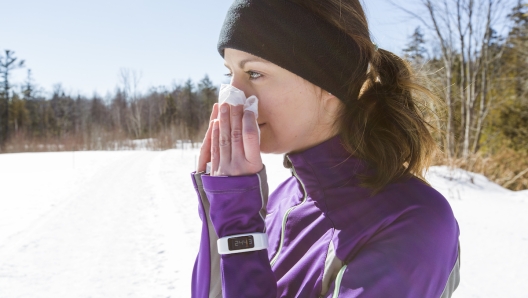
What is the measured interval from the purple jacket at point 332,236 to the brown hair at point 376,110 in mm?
66

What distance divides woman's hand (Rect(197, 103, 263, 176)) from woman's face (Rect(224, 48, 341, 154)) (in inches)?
4.5

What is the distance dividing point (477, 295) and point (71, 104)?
237 feet

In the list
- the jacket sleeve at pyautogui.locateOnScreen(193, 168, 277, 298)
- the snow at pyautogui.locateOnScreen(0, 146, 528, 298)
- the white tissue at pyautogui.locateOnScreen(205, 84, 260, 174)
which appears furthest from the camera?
the snow at pyautogui.locateOnScreen(0, 146, 528, 298)

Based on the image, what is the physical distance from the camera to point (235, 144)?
1.14m

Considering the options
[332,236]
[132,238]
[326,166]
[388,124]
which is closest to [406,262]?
[332,236]

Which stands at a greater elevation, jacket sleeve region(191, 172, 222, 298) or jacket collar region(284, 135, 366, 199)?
jacket collar region(284, 135, 366, 199)

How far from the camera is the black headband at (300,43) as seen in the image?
125 centimetres

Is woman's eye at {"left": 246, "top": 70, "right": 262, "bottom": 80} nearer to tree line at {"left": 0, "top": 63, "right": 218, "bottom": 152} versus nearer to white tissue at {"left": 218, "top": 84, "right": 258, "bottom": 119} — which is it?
white tissue at {"left": 218, "top": 84, "right": 258, "bottom": 119}

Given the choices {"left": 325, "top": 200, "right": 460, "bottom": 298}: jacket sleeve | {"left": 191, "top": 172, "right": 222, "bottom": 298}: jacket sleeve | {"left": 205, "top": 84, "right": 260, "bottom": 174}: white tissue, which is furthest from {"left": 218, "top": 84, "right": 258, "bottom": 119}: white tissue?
{"left": 325, "top": 200, "right": 460, "bottom": 298}: jacket sleeve

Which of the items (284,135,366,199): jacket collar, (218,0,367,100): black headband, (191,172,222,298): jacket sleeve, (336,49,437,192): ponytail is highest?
(218,0,367,100): black headband

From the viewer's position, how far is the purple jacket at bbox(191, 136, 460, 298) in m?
0.89

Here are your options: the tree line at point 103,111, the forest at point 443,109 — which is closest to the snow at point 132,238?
the forest at point 443,109

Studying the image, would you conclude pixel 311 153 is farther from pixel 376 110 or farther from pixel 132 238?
pixel 132 238

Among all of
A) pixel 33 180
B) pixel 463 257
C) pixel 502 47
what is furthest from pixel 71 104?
pixel 463 257
